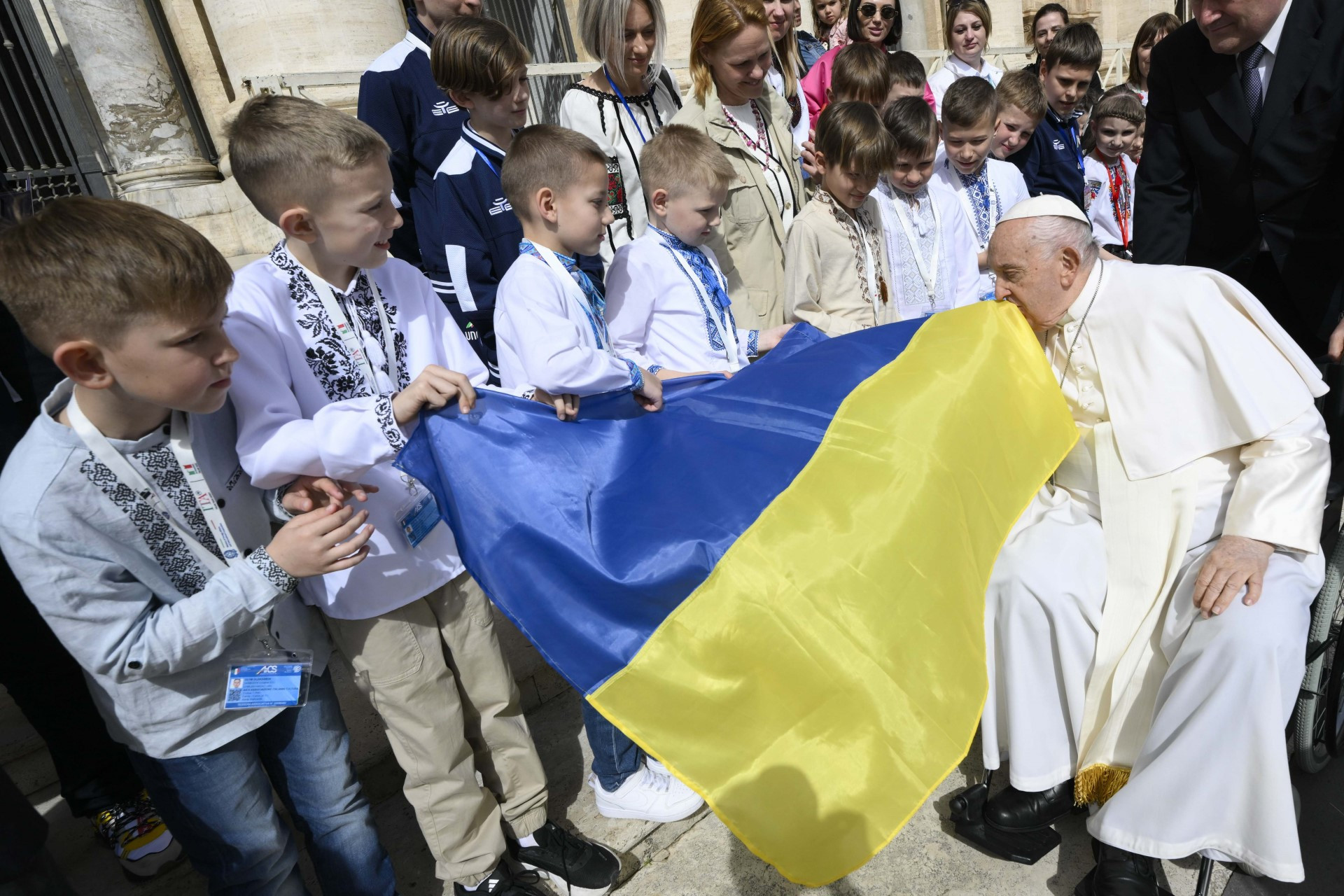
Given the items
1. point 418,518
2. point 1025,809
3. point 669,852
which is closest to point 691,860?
point 669,852

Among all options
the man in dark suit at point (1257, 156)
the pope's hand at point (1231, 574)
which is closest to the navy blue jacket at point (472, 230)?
the pope's hand at point (1231, 574)

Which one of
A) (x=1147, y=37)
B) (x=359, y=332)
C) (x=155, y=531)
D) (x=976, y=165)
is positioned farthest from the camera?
(x=1147, y=37)

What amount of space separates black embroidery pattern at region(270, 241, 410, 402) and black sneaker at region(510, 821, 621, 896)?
1507 millimetres

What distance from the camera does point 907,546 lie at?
2133 mm

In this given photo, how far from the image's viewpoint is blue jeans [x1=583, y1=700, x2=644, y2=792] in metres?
2.79

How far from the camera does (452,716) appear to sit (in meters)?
2.38

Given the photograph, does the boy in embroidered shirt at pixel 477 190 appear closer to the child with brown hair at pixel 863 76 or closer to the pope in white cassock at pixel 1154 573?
the pope in white cassock at pixel 1154 573

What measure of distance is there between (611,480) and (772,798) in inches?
36.4

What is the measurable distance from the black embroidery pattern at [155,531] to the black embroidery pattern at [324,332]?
0.42 meters

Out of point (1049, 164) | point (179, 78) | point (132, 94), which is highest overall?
point (179, 78)

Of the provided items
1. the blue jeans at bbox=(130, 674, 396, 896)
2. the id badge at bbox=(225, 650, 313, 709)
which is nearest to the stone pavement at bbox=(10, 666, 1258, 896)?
the blue jeans at bbox=(130, 674, 396, 896)

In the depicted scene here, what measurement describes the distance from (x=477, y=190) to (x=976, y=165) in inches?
113

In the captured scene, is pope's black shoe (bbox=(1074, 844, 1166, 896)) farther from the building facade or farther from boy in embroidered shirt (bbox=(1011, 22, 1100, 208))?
the building facade

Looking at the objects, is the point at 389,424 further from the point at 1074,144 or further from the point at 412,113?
the point at 1074,144
